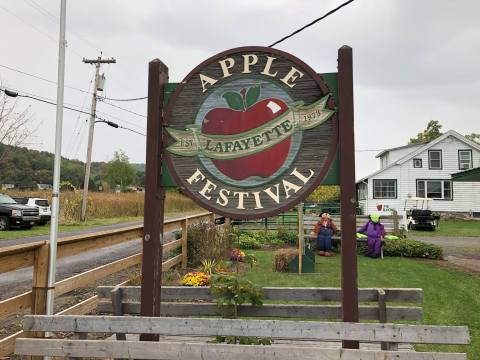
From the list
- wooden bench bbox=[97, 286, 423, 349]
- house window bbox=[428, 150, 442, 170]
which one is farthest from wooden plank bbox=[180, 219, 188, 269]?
house window bbox=[428, 150, 442, 170]

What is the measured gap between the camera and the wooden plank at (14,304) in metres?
3.00

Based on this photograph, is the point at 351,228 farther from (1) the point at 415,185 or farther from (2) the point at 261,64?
(1) the point at 415,185

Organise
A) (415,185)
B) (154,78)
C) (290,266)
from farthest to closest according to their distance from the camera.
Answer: (415,185) → (290,266) → (154,78)

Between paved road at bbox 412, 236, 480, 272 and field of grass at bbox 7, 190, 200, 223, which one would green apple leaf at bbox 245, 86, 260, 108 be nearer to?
paved road at bbox 412, 236, 480, 272

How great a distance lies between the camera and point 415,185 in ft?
92.1

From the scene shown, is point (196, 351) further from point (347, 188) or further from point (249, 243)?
point (249, 243)

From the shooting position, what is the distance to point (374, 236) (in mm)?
11125

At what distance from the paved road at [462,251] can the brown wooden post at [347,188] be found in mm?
8144

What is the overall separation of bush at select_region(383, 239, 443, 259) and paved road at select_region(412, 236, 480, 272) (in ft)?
1.38

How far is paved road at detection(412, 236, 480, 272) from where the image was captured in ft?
33.5

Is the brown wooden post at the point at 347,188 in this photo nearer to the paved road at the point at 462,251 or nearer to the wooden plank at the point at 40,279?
the wooden plank at the point at 40,279

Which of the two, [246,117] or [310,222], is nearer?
[246,117]

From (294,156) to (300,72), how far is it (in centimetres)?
59

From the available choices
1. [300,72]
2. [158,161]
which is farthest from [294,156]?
[158,161]
